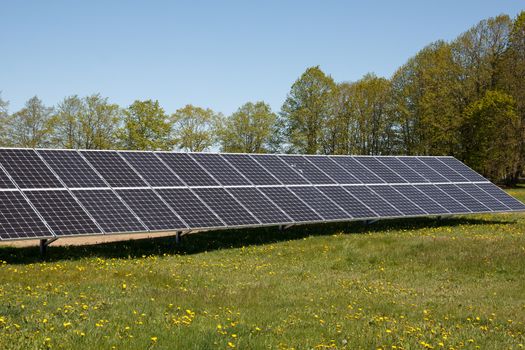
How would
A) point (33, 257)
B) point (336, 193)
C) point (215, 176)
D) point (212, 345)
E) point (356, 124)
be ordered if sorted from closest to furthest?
point (212, 345) → point (33, 257) → point (215, 176) → point (336, 193) → point (356, 124)

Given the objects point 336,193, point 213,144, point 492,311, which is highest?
point 213,144

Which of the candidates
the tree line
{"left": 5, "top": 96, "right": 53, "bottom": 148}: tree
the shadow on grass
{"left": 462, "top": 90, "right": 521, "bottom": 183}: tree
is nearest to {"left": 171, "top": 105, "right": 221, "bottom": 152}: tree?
the tree line

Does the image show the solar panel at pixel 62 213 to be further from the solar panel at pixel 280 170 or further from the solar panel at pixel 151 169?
the solar panel at pixel 280 170

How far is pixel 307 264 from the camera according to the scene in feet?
64.3

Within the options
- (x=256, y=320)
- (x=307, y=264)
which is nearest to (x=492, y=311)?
(x=256, y=320)

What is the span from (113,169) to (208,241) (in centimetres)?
485

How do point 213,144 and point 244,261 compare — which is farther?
point 213,144

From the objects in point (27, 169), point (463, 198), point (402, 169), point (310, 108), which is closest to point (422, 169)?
point (402, 169)

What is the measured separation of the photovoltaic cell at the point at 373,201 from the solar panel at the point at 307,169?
4.24ft

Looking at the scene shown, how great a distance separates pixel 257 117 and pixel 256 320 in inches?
2569

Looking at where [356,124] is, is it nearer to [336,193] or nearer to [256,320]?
[336,193]

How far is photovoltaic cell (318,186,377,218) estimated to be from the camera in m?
26.2

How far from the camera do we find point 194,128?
77.7m

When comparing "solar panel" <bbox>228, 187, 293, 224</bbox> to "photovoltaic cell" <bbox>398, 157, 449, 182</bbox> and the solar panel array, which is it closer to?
the solar panel array
